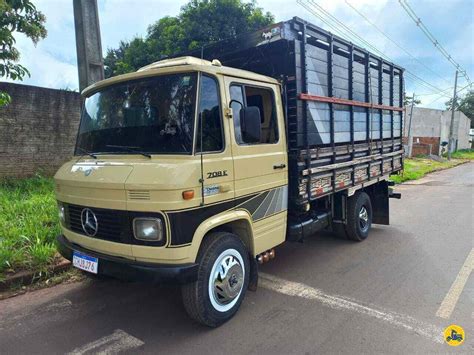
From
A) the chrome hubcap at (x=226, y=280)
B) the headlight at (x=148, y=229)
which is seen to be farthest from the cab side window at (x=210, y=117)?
the chrome hubcap at (x=226, y=280)

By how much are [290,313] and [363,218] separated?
10.3 ft

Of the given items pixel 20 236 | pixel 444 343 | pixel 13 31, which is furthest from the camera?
pixel 20 236

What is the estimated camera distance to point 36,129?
26.8ft

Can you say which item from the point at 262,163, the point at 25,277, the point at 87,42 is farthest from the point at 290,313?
the point at 87,42

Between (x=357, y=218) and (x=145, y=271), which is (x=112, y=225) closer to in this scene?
(x=145, y=271)

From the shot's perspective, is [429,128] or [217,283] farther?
[429,128]

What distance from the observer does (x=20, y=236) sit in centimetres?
485

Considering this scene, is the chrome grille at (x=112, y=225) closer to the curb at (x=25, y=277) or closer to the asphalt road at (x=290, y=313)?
the asphalt road at (x=290, y=313)

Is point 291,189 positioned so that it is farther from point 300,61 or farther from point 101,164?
point 101,164

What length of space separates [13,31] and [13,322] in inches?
136

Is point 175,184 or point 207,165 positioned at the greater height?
point 207,165

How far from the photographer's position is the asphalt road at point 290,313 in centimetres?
304

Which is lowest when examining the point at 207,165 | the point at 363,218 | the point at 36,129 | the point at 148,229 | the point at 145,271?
the point at 363,218

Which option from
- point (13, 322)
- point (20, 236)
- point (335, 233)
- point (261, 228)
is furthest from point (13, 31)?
point (335, 233)
